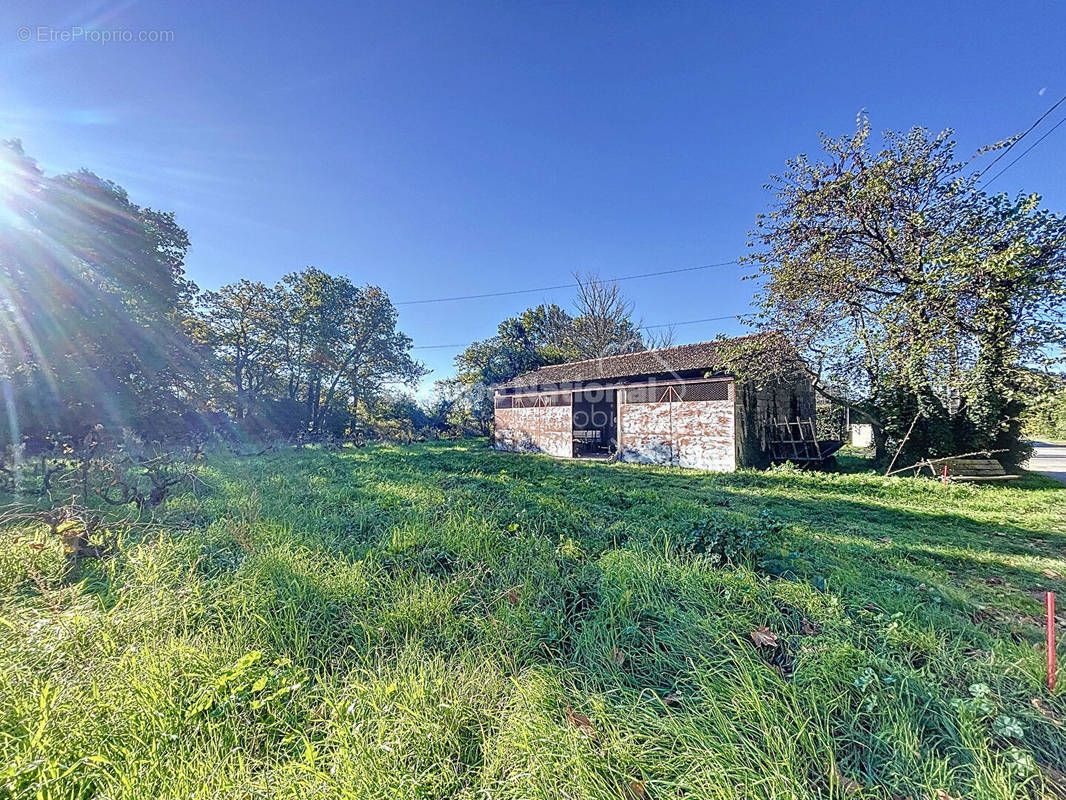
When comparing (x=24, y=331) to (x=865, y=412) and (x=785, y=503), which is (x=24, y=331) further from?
(x=865, y=412)

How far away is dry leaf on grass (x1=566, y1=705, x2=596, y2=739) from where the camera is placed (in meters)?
1.48

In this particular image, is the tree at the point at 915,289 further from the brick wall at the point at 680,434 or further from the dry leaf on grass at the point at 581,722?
the dry leaf on grass at the point at 581,722

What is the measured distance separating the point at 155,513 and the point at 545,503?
461 centimetres

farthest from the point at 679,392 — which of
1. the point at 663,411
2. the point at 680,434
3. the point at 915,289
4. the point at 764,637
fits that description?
the point at 764,637

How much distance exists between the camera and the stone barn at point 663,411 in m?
10.4

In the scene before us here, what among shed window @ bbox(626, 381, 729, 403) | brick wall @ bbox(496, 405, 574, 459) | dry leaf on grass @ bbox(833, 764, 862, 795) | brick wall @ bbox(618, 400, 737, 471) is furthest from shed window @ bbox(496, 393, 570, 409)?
dry leaf on grass @ bbox(833, 764, 862, 795)

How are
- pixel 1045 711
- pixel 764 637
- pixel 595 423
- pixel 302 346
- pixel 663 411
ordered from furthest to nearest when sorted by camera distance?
pixel 302 346, pixel 595 423, pixel 663 411, pixel 764 637, pixel 1045 711

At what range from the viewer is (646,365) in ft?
41.2

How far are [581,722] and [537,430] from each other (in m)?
14.5

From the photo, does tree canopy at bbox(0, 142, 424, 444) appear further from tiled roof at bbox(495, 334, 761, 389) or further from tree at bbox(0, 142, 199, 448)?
tiled roof at bbox(495, 334, 761, 389)

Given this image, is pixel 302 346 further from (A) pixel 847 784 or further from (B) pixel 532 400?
(A) pixel 847 784

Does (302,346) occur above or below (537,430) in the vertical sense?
above

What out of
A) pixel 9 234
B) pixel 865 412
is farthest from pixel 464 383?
pixel 865 412

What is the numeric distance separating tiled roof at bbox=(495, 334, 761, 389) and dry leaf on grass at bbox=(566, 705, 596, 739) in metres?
10.1
